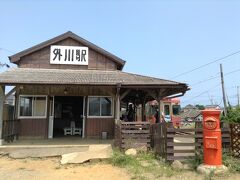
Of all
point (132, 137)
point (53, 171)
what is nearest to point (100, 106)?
point (132, 137)

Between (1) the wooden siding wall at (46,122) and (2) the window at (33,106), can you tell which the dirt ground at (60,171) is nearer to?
(1) the wooden siding wall at (46,122)

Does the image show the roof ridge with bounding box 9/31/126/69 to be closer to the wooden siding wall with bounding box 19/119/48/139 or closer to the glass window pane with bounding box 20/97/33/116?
the glass window pane with bounding box 20/97/33/116

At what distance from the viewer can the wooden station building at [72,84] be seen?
14641mm

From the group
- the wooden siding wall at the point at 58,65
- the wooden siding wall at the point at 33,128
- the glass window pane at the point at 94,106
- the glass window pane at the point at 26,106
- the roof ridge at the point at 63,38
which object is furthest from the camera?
the wooden siding wall at the point at 58,65

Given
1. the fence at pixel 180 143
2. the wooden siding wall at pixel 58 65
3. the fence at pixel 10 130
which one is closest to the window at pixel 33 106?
the fence at pixel 10 130

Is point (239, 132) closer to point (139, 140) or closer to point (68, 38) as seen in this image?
point (139, 140)

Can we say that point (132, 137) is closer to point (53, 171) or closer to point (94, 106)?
point (53, 171)

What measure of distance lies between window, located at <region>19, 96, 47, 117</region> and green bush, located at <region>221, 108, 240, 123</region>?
9.77 meters

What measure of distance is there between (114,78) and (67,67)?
3.56 metres

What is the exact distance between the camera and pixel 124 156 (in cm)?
1068

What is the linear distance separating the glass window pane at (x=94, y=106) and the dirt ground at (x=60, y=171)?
19.0 ft

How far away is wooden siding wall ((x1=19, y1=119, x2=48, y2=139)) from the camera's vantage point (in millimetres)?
16434

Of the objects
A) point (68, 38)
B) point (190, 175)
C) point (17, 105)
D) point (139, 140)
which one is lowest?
point (190, 175)

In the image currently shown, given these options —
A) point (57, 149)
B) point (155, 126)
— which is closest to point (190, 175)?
point (155, 126)
